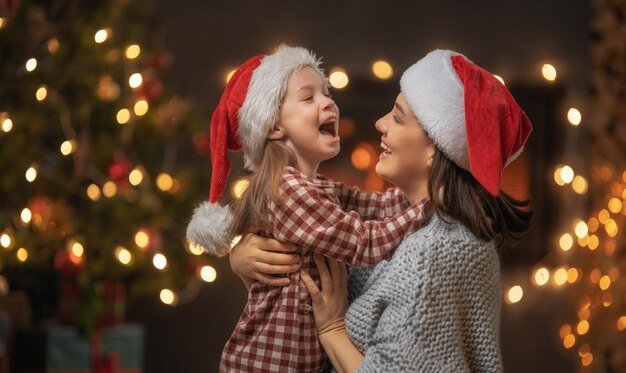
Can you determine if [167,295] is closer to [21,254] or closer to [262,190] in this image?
[21,254]

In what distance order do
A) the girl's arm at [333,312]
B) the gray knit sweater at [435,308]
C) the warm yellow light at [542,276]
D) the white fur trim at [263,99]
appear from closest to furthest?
the gray knit sweater at [435,308] < the girl's arm at [333,312] < the white fur trim at [263,99] < the warm yellow light at [542,276]

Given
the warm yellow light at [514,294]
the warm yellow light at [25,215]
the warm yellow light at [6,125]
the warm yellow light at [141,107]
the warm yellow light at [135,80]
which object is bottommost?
Result: the warm yellow light at [514,294]

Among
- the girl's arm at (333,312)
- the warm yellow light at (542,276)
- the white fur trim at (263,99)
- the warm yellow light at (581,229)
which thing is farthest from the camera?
the warm yellow light at (542,276)

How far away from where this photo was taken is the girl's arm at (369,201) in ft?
6.51

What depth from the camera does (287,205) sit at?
5.79ft

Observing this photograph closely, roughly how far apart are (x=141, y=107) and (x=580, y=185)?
2014 millimetres

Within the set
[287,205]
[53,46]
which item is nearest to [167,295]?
[53,46]

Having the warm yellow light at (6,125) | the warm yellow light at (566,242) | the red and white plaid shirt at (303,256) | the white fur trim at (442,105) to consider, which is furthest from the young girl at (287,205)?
the warm yellow light at (566,242)

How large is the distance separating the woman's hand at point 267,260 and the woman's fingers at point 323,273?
4cm

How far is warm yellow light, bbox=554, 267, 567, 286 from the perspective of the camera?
398 cm

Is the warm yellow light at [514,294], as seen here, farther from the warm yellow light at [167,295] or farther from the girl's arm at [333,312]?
the girl's arm at [333,312]

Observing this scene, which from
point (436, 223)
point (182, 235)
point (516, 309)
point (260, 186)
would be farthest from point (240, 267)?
point (516, 309)

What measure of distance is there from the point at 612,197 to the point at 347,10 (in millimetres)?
1482

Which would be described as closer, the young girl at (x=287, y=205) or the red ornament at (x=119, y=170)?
the young girl at (x=287, y=205)
